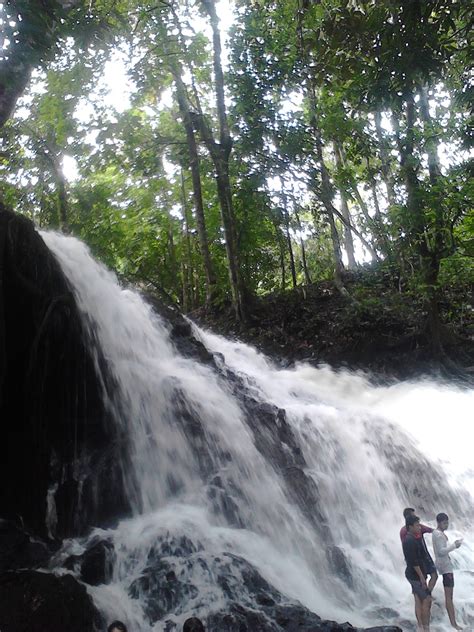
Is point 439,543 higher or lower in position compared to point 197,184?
lower

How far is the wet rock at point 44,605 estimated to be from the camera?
4129 mm

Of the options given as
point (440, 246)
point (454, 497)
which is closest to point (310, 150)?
point (440, 246)

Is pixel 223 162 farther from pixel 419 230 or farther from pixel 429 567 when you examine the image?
pixel 429 567

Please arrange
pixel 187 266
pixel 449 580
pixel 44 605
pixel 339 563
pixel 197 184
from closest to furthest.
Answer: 1. pixel 44 605
2. pixel 449 580
3. pixel 339 563
4. pixel 197 184
5. pixel 187 266

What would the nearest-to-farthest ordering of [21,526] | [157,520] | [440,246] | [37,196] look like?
[21,526], [157,520], [440,246], [37,196]

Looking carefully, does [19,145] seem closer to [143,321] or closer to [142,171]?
[142,171]

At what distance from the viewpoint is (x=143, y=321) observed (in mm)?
10062

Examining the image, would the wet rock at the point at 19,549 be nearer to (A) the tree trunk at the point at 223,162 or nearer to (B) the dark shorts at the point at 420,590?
(B) the dark shorts at the point at 420,590

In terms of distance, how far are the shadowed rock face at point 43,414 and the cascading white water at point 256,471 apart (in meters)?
0.41

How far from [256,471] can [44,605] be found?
11.7 ft

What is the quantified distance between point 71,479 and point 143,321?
426 centimetres

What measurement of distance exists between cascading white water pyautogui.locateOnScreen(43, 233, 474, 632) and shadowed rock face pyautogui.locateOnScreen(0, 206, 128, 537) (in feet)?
1.36

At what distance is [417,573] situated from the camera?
5102 mm

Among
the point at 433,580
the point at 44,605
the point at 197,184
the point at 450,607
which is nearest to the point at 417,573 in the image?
the point at 433,580
